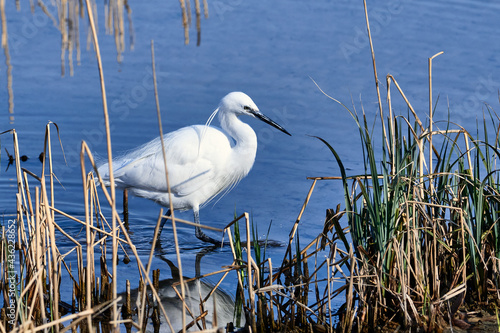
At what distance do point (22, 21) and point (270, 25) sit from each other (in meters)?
3.39

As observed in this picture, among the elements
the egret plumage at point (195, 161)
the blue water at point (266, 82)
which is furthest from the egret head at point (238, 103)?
the blue water at point (266, 82)

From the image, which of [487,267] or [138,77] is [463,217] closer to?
[487,267]

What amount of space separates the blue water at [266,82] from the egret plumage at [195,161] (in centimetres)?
30

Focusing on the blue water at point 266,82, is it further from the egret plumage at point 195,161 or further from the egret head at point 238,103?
the egret head at point 238,103

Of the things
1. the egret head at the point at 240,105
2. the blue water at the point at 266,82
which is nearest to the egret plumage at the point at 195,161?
the egret head at the point at 240,105

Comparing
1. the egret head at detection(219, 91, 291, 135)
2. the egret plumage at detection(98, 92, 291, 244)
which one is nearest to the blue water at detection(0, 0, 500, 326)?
the egret plumage at detection(98, 92, 291, 244)

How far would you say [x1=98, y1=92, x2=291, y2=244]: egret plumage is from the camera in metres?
5.55

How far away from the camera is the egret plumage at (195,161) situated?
555 centimetres

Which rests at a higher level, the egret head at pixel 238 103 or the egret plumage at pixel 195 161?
the egret head at pixel 238 103

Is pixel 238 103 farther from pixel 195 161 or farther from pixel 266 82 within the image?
pixel 266 82

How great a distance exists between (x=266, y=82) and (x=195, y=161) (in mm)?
2726

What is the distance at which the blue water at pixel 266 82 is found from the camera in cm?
630

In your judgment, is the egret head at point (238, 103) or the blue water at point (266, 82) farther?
the blue water at point (266, 82)

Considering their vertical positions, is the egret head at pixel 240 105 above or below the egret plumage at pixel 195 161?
above
